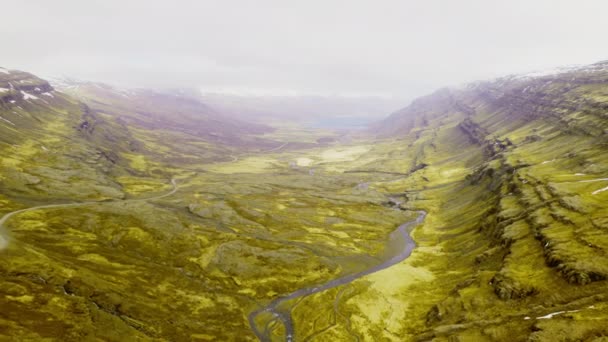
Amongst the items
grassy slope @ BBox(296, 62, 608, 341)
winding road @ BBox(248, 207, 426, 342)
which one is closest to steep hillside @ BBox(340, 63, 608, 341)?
grassy slope @ BBox(296, 62, 608, 341)

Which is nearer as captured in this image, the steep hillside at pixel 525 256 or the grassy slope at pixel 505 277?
the steep hillside at pixel 525 256

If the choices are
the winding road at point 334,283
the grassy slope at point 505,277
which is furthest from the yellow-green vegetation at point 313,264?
the winding road at point 334,283

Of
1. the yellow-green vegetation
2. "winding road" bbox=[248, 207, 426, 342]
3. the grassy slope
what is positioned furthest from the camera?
"winding road" bbox=[248, 207, 426, 342]

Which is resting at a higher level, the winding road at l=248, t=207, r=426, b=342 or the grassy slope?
the grassy slope

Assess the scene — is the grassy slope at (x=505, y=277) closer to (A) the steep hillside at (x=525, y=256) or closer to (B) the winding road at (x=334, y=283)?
(A) the steep hillside at (x=525, y=256)

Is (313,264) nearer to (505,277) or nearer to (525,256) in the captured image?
(505,277)

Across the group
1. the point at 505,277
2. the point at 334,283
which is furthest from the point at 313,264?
the point at 505,277

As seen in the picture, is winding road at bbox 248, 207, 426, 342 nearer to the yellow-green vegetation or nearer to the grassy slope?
the yellow-green vegetation

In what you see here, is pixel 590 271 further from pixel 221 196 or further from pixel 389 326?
pixel 221 196
